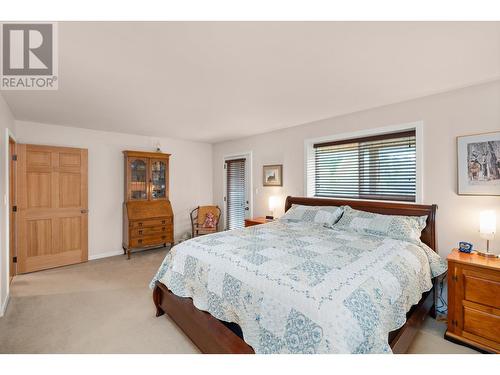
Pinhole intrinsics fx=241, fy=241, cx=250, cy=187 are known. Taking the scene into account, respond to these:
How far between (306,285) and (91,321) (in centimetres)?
223

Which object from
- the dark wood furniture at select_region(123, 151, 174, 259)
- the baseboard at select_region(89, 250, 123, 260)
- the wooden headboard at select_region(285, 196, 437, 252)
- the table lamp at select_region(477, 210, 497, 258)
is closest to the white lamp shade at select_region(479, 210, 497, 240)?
the table lamp at select_region(477, 210, 497, 258)

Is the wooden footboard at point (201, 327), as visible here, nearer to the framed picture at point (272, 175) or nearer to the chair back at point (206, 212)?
the framed picture at point (272, 175)

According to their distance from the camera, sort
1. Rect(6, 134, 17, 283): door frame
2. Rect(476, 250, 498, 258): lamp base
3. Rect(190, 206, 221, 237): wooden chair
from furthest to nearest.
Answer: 1. Rect(190, 206, 221, 237): wooden chair
2. Rect(6, 134, 17, 283): door frame
3. Rect(476, 250, 498, 258): lamp base

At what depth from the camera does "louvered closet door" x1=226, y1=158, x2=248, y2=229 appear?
5.09 m

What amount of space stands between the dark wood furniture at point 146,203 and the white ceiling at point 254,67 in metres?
1.27

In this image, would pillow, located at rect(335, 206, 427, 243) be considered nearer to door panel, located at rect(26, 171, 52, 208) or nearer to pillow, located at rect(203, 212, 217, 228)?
pillow, located at rect(203, 212, 217, 228)

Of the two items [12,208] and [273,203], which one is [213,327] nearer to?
[273,203]

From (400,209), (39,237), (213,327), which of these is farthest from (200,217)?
(400,209)

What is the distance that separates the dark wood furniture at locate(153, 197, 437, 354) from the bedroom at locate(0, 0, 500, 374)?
2cm

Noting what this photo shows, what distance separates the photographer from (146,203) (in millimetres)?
4574

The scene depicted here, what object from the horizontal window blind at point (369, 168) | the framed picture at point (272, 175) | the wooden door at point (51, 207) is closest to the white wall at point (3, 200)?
the wooden door at point (51, 207)

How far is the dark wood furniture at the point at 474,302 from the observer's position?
1902 mm
